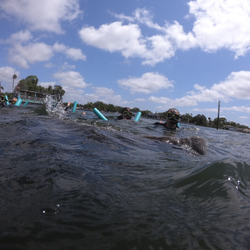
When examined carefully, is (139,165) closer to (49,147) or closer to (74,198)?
(74,198)

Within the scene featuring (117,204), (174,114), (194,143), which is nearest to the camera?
(117,204)

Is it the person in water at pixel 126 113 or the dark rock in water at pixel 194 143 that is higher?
the person in water at pixel 126 113

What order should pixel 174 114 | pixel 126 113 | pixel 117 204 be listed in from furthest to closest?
pixel 126 113 → pixel 174 114 → pixel 117 204

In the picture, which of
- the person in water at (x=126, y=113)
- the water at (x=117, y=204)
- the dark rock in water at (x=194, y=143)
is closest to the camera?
the water at (x=117, y=204)

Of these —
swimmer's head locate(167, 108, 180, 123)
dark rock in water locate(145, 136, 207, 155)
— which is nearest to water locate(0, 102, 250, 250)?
dark rock in water locate(145, 136, 207, 155)

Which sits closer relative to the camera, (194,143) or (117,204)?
(117,204)

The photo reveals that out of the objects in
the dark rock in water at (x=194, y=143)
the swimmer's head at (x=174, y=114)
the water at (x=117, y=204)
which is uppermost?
the swimmer's head at (x=174, y=114)

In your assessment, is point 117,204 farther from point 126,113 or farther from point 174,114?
point 126,113

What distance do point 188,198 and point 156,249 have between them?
0.77 metres

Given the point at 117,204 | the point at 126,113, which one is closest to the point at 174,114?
the point at 126,113

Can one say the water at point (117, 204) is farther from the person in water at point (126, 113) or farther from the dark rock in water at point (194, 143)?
the person in water at point (126, 113)

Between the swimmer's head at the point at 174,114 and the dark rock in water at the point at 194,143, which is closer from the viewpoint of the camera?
the dark rock in water at the point at 194,143

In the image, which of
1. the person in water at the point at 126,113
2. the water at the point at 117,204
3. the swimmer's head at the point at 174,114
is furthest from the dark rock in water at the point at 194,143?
the person in water at the point at 126,113

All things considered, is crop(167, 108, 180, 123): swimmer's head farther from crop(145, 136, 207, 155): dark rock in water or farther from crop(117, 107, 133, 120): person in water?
crop(117, 107, 133, 120): person in water
